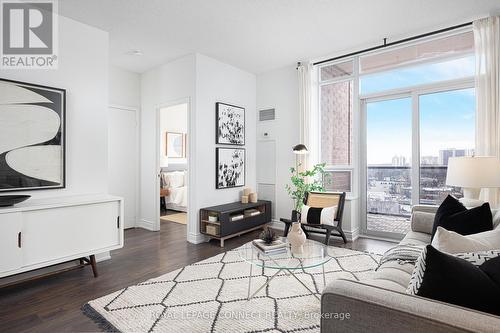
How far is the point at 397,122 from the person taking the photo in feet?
13.9

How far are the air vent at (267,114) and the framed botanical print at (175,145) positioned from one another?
281 cm

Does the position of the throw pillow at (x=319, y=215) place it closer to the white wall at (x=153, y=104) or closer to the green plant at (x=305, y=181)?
the green plant at (x=305, y=181)

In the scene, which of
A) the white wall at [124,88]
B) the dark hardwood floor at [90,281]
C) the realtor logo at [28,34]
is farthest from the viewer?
the white wall at [124,88]

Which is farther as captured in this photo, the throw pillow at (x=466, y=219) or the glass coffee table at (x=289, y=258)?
the glass coffee table at (x=289, y=258)

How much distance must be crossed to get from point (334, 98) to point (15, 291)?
480 cm

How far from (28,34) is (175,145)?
436cm

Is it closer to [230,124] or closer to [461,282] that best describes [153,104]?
[230,124]

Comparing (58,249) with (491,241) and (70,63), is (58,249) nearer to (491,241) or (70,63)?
(70,63)

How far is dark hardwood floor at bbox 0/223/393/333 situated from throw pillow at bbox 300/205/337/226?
44 cm

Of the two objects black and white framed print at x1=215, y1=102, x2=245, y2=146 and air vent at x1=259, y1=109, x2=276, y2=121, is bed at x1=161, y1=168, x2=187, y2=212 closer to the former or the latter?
black and white framed print at x1=215, y1=102, x2=245, y2=146

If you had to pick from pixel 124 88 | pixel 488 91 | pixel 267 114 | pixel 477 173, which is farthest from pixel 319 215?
pixel 124 88

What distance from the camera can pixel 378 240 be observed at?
14.0ft

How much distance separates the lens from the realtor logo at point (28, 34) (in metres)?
2.83

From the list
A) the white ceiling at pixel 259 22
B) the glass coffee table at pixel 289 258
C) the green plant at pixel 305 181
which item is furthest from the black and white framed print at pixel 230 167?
the glass coffee table at pixel 289 258
